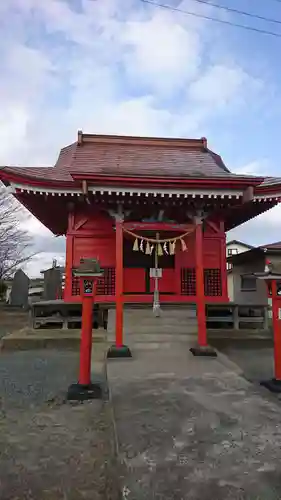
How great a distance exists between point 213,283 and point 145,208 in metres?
3.62

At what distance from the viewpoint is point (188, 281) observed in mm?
10383

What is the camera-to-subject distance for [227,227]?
1238cm

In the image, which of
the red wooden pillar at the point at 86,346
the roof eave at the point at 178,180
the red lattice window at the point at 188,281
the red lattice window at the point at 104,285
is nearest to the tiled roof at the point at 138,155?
the red lattice window at the point at 188,281

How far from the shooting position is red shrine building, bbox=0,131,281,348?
6949 millimetres

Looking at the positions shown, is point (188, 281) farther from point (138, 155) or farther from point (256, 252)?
point (138, 155)

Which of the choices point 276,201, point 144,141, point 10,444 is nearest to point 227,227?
point 276,201

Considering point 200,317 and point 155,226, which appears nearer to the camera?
point 200,317

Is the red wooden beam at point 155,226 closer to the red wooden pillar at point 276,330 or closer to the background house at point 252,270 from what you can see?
the red wooden pillar at point 276,330

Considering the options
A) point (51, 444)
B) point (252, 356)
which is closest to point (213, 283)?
point (252, 356)

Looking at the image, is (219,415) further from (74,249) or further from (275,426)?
(74,249)

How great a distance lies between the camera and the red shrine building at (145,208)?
695 centimetres

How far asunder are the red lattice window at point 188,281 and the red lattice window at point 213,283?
0.37m

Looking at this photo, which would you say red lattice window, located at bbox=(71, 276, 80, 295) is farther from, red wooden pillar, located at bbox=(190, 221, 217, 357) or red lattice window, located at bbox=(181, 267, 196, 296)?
red wooden pillar, located at bbox=(190, 221, 217, 357)

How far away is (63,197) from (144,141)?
5.40 meters
